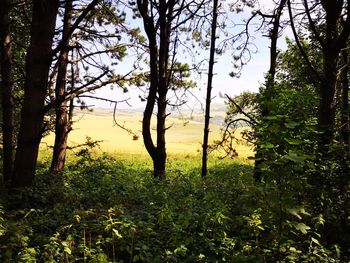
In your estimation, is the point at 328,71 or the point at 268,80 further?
the point at 328,71

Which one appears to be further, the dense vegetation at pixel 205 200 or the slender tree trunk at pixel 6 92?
the slender tree trunk at pixel 6 92

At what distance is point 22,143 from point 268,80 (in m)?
4.38

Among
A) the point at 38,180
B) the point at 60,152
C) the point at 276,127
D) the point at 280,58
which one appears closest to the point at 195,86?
the point at 60,152

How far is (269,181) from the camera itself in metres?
3.94

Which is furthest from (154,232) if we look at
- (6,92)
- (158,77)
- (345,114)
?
(158,77)

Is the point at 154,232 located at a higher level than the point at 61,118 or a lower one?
lower

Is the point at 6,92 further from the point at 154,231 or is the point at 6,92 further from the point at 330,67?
the point at 330,67

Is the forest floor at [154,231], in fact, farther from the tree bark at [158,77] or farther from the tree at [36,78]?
the tree bark at [158,77]

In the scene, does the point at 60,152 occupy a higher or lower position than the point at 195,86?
lower

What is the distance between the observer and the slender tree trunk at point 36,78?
5730mm

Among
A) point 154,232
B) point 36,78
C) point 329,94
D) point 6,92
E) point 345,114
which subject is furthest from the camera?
point 6,92

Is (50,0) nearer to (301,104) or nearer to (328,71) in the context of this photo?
(301,104)

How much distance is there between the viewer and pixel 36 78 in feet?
19.0

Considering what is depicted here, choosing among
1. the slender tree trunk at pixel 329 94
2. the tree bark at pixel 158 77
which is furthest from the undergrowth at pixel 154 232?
the tree bark at pixel 158 77
